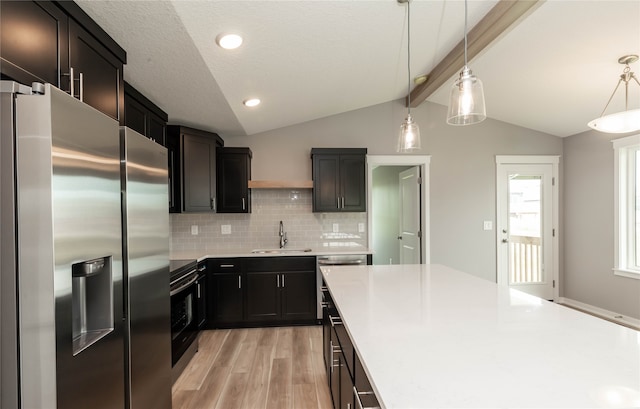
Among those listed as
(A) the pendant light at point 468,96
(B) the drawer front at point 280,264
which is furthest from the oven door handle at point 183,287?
(A) the pendant light at point 468,96

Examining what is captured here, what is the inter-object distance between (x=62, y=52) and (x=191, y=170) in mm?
2160

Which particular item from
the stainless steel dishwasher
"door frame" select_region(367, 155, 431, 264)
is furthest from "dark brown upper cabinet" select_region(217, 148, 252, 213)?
"door frame" select_region(367, 155, 431, 264)

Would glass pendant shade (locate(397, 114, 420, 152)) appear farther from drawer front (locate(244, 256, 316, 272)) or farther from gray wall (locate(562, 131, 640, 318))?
gray wall (locate(562, 131, 640, 318))

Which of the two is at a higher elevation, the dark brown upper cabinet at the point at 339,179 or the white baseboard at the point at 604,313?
the dark brown upper cabinet at the point at 339,179

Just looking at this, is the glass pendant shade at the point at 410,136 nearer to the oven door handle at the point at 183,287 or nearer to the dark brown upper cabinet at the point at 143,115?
the dark brown upper cabinet at the point at 143,115

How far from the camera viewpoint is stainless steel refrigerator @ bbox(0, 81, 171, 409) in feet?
3.04

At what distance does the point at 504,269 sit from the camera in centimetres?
→ 446

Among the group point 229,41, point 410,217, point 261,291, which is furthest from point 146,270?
point 410,217

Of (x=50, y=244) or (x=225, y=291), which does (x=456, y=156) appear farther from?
(x=50, y=244)

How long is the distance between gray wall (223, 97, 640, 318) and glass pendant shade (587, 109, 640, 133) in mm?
2165

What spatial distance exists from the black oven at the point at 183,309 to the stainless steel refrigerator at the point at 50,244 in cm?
139

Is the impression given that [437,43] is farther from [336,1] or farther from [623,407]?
[623,407]

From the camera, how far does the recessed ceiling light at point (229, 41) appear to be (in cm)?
198

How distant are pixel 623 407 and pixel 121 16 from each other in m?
2.47
